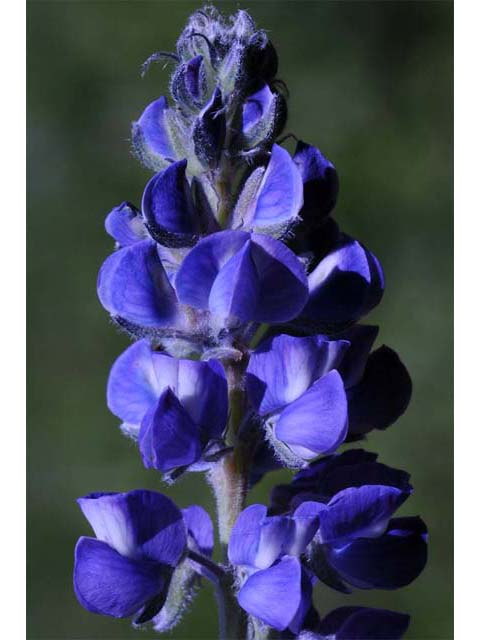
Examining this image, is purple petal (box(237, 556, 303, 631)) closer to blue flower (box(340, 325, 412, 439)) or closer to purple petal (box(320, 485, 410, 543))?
purple petal (box(320, 485, 410, 543))

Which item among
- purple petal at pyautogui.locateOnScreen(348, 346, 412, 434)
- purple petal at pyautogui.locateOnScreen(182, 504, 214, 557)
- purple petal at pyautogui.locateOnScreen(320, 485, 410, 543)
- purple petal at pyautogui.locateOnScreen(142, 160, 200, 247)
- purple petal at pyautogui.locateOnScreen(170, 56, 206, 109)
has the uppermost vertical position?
purple petal at pyautogui.locateOnScreen(170, 56, 206, 109)

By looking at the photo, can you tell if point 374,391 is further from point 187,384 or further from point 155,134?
point 155,134

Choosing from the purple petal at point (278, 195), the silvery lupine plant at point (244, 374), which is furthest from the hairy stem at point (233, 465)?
the purple petal at point (278, 195)

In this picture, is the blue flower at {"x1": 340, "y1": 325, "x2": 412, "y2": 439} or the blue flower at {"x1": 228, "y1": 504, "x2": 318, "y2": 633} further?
the blue flower at {"x1": 340, "y1": 325, "x2": 412, "y2": 439}

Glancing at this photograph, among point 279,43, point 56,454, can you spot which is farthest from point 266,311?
point 279,43

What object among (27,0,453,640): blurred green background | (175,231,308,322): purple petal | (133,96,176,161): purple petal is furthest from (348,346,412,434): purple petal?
(27,0,453,640): blurred green background

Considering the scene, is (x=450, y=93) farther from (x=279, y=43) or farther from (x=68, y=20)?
(x=68, y=20)

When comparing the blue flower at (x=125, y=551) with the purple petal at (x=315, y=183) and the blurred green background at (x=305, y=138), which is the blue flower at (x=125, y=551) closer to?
the purple petal at (x=315, y=183)
